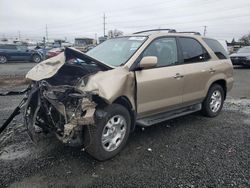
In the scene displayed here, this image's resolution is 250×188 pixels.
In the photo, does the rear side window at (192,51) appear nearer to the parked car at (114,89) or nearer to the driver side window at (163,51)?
the parked car at (114,89)

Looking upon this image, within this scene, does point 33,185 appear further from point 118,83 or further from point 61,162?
point 118,83

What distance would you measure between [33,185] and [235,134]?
3657 millimetres

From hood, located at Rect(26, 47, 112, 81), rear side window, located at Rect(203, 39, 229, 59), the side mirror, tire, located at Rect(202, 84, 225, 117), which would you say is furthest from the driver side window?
tire, located at Rect(202, 84, 225, 117)

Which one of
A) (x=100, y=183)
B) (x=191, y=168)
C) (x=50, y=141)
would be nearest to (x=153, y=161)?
(x=191, y=168)

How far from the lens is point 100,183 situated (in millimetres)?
3375

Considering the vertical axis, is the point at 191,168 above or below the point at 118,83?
below

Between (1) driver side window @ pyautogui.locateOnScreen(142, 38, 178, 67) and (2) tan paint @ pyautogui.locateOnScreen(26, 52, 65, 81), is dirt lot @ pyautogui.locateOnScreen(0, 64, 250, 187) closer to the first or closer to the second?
(2) tan paint @ pyautogui.locateOnScreen(26, 52, 65, 81)

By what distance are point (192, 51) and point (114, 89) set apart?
242cm

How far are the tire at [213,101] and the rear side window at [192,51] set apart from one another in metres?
0.75

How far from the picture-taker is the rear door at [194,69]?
5.24 metres

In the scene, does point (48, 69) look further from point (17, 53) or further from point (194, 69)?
point (17, 53)

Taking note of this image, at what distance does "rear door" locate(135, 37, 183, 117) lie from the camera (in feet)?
14.3

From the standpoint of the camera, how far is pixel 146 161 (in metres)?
3.96

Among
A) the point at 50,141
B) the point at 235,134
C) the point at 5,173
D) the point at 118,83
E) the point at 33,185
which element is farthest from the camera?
the point at 235,134
